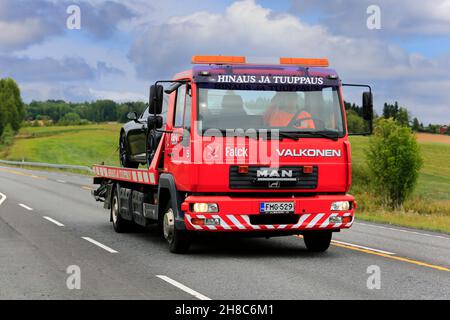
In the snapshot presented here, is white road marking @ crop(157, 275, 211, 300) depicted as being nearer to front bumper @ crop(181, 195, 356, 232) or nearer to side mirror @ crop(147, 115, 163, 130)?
front bumper @ crop(181, 195, 356, 232)

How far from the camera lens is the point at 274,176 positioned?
11.1 meters

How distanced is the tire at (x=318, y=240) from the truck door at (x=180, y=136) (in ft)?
8.04

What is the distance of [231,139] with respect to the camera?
10891mm

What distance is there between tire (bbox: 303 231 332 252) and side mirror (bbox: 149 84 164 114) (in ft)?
10.6

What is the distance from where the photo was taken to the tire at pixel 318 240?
40.0 ft

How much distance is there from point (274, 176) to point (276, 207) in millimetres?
466

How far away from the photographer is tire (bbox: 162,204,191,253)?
11.5 metres

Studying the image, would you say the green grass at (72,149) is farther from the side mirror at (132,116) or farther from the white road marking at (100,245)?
the white road marking at (100,245)

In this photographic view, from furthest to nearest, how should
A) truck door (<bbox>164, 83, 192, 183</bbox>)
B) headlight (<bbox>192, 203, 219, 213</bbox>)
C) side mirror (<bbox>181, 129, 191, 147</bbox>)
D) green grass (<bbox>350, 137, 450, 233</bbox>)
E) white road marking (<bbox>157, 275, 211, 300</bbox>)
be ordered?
green grass (<bbox>350, 137, 450, 233</bbox>) < truck door (<bbox>164, 83, 192, 183</bbox>) < side mirror (<bbox>181, 129, 191, 147</bbox>) < headlight (<bbox>192, 203, 219, 213</bbox>) < white road marking (<bbox>157, 275, 211, 300</bbox>)

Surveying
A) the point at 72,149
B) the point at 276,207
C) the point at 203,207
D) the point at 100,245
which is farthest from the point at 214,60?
the point at 72,149

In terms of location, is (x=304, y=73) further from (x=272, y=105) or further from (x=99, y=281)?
(x=99, y=281)

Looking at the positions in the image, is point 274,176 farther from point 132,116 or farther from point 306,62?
point 132,116

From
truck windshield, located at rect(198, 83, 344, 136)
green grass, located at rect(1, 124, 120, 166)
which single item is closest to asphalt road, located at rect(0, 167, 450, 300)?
truck windshield, located at rect(198, 83, 344, 136)

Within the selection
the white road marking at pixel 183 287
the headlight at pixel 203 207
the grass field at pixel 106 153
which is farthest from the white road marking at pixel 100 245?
the grass field at pixel 106 153
